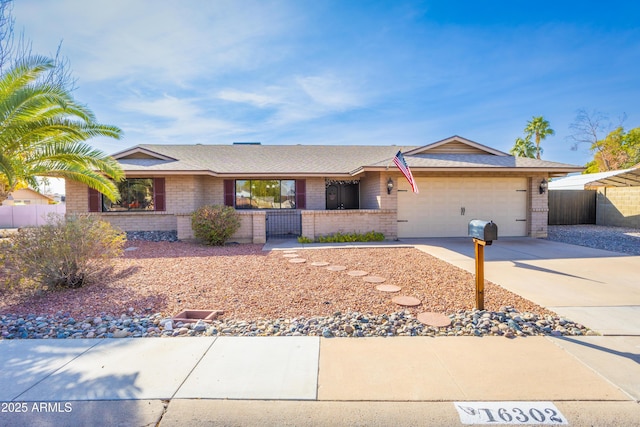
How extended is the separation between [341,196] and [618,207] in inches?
566

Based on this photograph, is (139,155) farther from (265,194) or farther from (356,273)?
(356,273)

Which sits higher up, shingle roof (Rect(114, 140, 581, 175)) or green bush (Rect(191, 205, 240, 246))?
shingle roof (Rect(114, 140, 581, 175))

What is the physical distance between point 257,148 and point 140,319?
47.4ft

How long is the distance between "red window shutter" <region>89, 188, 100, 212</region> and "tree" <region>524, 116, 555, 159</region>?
1489 inches

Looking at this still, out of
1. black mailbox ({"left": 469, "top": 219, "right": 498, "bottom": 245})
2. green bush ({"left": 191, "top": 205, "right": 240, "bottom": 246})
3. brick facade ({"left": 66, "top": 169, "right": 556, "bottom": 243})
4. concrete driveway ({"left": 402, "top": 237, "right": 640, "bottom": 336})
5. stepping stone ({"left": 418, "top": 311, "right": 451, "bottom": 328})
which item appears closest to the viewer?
stepping stone ({"left": 418, "top": 311, "right": 451, "bottom": 328})

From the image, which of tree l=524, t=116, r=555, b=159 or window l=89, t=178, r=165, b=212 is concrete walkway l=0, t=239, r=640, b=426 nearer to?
window l=89, t=178, r=165, b=212

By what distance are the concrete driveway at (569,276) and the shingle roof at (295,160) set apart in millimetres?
3067

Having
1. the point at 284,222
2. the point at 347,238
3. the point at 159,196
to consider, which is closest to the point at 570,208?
the point at 347,238

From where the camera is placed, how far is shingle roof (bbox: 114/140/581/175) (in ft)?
39.9

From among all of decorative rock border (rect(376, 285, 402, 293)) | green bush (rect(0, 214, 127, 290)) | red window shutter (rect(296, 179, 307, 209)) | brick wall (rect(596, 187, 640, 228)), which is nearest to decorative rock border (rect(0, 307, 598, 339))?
decorative rock border (rect(376, 285, 402, 293))

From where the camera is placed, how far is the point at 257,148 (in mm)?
18031

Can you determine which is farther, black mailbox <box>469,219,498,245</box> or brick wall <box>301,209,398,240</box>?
brick wall <box>301,209,398,240</box>

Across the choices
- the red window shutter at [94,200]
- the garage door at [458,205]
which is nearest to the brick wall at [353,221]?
the garage door at [458,205]

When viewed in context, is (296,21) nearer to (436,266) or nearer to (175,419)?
(436,266)
